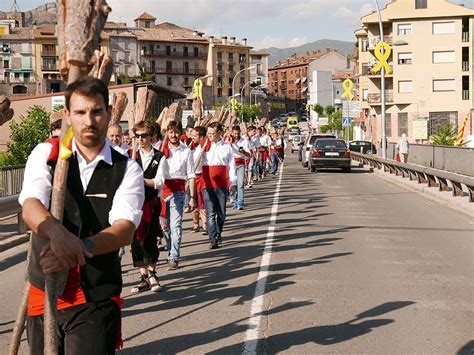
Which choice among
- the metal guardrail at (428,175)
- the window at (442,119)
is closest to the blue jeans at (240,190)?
the metal guardrail at (428,175)

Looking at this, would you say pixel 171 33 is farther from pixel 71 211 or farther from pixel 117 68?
pixel 71 211

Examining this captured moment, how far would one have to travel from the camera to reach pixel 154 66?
14012 cm

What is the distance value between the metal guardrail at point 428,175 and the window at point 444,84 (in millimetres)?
35558

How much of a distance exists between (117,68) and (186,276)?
398 ft

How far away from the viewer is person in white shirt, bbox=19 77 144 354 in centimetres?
337

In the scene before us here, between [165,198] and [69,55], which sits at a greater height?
[69,55]

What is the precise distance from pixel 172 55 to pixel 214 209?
132 m

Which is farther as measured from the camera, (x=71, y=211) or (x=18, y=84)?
(x=18, y=84)

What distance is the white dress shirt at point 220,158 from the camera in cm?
1289

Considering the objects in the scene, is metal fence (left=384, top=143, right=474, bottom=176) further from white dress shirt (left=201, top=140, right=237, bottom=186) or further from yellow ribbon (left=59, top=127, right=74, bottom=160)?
yellow ribbon (left=59, top=127, right=74, bottom=160)

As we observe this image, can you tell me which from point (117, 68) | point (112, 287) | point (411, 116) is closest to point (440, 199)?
point (112, 287)

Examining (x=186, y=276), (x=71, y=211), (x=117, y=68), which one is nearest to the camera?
(x=71, y=211)

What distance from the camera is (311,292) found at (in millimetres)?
8516

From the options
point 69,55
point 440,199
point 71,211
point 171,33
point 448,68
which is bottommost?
point 440,199
